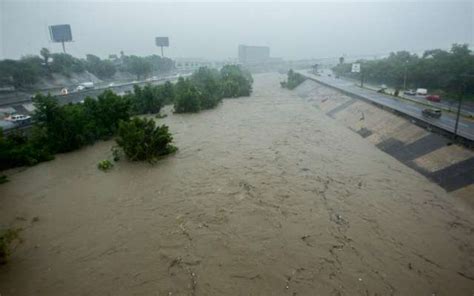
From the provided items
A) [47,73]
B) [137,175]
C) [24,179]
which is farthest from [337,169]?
[47,73]

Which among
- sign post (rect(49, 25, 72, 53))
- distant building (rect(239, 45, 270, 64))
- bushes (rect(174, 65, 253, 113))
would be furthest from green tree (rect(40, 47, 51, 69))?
distant building (rect(239, 45, 270, 64))

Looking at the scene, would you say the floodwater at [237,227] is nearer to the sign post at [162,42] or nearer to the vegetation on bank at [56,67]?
the vegetation on bank at [56,67]

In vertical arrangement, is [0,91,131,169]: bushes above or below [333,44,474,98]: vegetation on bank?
below

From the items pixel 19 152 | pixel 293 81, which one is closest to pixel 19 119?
pixel 19 152

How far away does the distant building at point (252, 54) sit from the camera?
15225cm

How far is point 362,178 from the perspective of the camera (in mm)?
18938

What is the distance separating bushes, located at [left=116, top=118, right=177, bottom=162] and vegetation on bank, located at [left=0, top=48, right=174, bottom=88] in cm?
3627

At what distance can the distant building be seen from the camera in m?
152

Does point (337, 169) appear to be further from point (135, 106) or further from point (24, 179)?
point (135, 106)

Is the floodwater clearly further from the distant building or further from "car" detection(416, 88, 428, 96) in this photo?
the distant building

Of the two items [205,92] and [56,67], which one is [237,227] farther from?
[56,67]

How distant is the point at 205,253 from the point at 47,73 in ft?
193

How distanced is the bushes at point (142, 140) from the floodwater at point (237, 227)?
1.05m

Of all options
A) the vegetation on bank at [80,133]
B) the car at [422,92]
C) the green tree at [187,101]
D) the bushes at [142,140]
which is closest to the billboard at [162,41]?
the green tree at [187,101]
